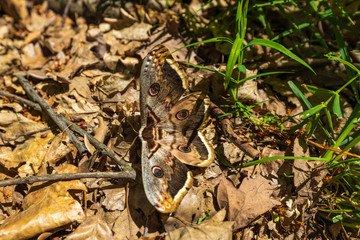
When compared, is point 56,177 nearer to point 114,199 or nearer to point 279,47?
point 114,199

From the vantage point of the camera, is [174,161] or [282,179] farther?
[282,179]

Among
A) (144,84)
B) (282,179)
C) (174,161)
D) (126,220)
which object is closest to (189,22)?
(144,84)

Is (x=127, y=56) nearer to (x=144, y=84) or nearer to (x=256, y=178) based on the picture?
(x=144, y=84)

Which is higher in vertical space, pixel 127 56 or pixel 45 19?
pixel 45 19

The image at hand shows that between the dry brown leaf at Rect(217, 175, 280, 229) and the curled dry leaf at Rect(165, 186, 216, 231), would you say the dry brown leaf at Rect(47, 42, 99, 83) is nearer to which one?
the curled dry leaf at Rect(165, 186, 216, 231)

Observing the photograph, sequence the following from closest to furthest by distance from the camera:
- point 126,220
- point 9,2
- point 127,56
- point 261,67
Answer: point 126,220 < point 261,67 < point 127,56 < point 9,2

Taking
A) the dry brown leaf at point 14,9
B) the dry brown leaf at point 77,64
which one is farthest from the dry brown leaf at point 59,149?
the dry brown leaf at point 14,9
